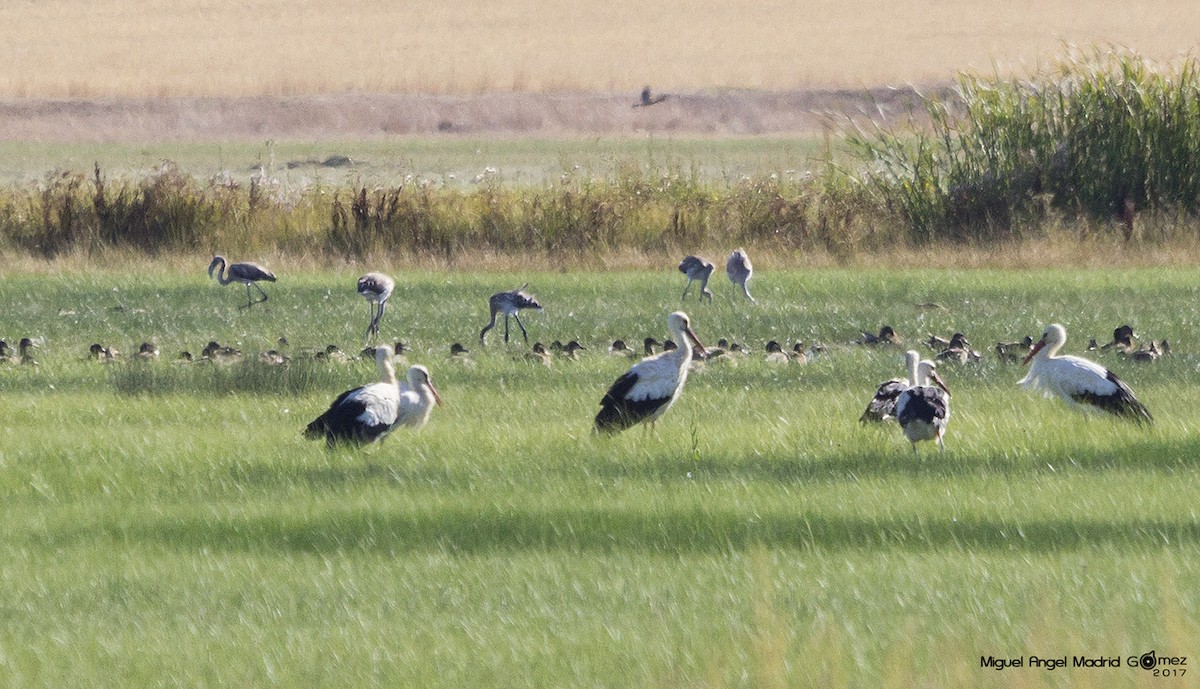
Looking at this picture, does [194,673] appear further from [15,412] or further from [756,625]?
[15,412]

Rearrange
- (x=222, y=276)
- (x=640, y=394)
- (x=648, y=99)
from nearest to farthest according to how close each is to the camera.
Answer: (x=640, y=394) < (x=222, y=276) < (x=648, y=99)

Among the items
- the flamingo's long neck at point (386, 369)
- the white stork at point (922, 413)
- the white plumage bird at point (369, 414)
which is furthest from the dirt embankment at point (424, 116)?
the white stork at point (922, 413)

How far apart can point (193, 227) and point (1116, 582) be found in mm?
22275

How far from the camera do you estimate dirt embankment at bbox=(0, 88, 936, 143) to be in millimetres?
68500

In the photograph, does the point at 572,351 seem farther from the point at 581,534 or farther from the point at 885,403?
the point at 581,534

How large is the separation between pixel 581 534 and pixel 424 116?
63.5 metres

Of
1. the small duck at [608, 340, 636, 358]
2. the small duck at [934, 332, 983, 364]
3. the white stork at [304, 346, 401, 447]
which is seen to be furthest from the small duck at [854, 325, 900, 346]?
the white stork at [304, 346, 401, 447]

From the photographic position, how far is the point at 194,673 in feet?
23.1

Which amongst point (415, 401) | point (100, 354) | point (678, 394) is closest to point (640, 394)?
point (678, 394)

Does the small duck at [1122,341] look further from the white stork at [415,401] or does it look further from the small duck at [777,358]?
the white stork at [415,401]

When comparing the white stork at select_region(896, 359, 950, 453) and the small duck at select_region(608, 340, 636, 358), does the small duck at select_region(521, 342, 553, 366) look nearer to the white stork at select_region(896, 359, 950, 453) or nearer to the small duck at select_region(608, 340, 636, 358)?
the small duck at select_region(608, 340, 636, 358)

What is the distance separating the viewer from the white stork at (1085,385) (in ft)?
40.6

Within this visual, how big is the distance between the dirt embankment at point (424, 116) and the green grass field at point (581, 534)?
5348cm

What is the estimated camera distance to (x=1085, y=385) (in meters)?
12.7
